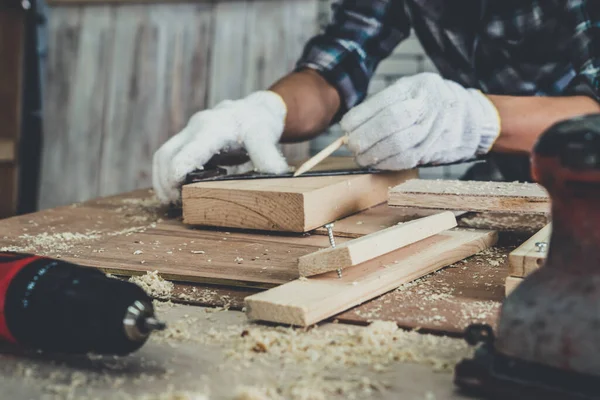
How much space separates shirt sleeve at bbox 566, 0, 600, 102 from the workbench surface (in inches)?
32.9

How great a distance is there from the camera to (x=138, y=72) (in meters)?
3.60

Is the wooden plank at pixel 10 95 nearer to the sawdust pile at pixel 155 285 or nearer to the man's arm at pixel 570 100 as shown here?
the man's arm at pixel 570 100

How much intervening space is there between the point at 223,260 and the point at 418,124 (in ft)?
2.08

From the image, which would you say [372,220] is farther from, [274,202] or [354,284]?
[354,284]

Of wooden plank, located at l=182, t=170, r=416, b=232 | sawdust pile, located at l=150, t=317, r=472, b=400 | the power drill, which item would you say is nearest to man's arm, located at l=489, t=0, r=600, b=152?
wooden plank, located at l=182, t=170, r=416, b=232

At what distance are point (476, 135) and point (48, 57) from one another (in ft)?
9.24

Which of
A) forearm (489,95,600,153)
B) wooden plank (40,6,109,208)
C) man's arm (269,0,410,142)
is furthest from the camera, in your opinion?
wooden plank (40,6,109,208)

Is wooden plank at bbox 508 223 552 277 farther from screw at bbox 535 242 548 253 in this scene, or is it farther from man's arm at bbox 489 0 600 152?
man's arm at bbox 489 0 600 152

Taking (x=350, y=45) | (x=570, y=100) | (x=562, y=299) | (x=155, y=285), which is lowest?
(x=155, y=285)

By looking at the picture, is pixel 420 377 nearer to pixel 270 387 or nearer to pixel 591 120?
pixel 270 387

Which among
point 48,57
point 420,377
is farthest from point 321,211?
point 48,57

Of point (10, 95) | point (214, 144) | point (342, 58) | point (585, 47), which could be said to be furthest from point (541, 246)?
point (10, 95)

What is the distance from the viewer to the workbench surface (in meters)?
0.67

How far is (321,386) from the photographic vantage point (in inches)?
26.0
